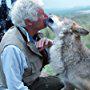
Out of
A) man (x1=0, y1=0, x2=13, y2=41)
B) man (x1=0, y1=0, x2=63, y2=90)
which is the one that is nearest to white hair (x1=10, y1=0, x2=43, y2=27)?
man (x1=0, y1=0, x2=63, y2=90)

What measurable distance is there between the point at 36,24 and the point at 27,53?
1.19 feet

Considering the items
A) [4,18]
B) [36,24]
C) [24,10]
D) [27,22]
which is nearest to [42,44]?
[36,24]

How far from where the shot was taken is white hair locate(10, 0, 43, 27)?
4.37 meters

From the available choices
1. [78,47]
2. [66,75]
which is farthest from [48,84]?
[78,47]

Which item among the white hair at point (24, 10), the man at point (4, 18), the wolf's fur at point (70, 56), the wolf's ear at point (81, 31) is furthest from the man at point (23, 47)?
the man at point (4, 18)

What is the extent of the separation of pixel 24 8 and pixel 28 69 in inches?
28.1

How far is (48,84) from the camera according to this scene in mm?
5156

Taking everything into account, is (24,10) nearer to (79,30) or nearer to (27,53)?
(27,53)

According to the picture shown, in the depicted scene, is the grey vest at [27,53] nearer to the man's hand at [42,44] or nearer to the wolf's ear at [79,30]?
the man's hand at [42,44]

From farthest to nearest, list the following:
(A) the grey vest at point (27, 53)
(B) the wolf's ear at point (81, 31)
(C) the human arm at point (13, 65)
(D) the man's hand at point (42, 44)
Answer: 1. (B) the wolf's ear at point (81, 31)
2. (D) the man's hand at point (42, 44)
3. (A) the grey vest at point (27, 53)
4. (C) the human arm at point (13, 65)

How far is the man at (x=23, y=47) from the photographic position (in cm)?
423

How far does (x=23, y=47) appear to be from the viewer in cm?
439

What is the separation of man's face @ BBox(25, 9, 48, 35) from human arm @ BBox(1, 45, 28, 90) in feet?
1.25

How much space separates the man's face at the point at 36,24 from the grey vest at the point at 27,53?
0.15m
